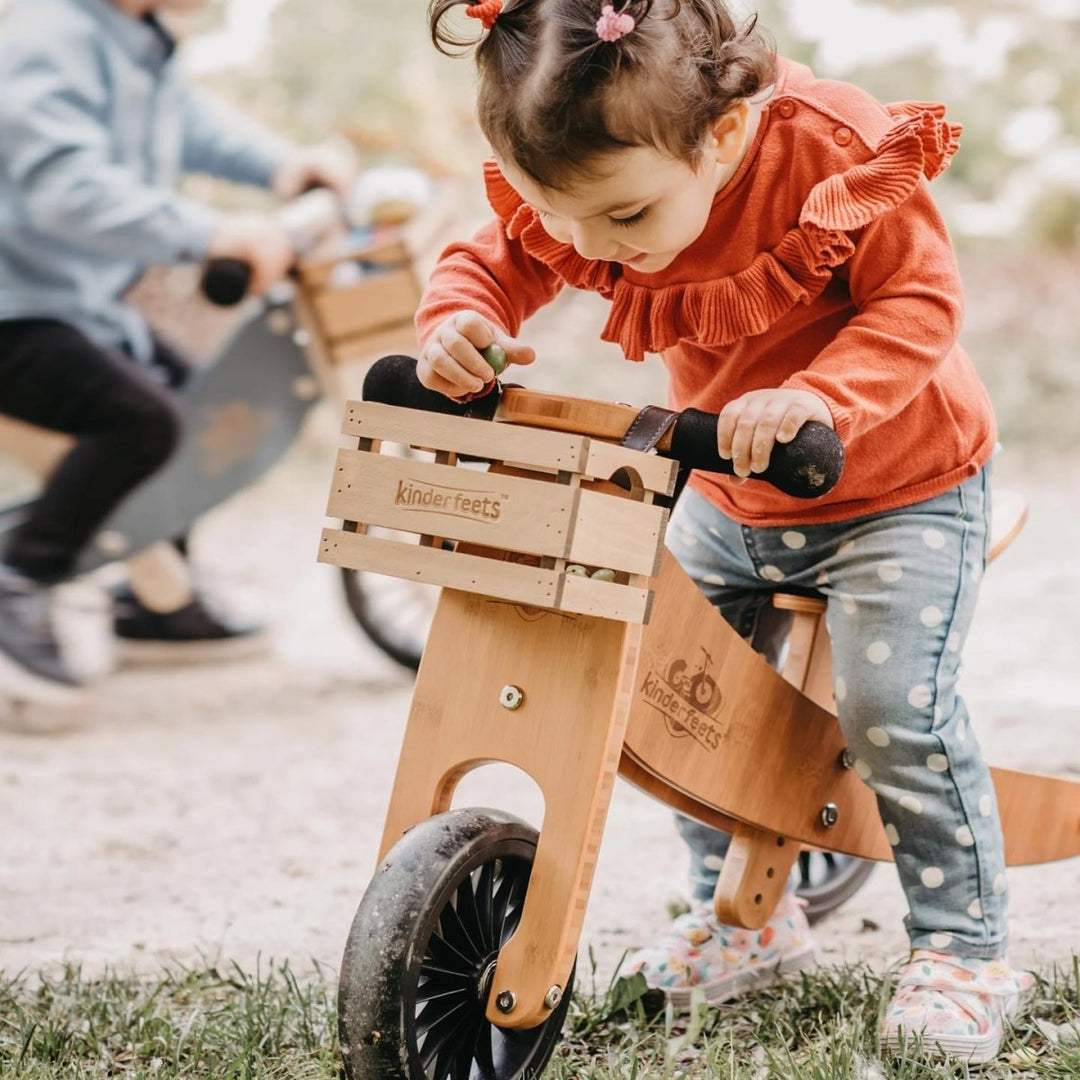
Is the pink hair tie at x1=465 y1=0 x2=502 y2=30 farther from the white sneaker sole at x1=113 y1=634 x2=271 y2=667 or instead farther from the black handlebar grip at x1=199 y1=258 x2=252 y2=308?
the white sneaker sole at x1=113 y1=634 x2=271 y2=667

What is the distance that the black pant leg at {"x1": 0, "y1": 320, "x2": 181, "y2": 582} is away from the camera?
11.8ft

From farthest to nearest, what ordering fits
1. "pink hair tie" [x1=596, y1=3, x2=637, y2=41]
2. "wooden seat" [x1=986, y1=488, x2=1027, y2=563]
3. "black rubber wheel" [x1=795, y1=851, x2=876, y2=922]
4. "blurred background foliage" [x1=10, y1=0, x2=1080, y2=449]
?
1. "blurred background foliage" [x1=10, y1=0, x2=1080, y2=449]
2. "black rubber wheel" [x1=795, y1=851, x2=876, y2=922]
3. "wooden seat" [x1=986, y1=488, x2=1027, y2=563]
4. "pink hair tie" [x1=596, y1=3, x2=637, y2=41]

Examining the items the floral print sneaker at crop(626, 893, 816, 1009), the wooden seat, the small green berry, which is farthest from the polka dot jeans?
the small green berry

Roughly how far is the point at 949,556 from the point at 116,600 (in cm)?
311

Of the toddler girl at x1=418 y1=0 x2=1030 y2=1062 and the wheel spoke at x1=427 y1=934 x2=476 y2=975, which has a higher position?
the toddler girl at x1=418 y1=0 x2=1030 y2=1062

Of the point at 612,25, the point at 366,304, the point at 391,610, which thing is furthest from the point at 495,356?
the point at 391,610

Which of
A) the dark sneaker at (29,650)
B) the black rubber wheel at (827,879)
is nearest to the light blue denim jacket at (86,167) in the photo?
the dark sneaker at (29,650)

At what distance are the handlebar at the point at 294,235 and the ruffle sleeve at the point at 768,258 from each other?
1.85 m

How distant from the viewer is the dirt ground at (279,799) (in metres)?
2.38

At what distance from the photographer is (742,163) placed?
171 centimetres

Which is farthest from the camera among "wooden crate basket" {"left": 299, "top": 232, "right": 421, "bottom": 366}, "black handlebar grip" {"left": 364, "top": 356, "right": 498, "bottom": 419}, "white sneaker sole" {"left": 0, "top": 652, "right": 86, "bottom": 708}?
"wooden crate basket" {"left": 299, "top": 232, "right": 421, "bottom": 366}

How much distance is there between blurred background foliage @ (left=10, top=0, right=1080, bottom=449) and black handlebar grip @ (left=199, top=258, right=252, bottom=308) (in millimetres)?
4083

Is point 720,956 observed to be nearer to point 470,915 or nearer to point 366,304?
point 470,915

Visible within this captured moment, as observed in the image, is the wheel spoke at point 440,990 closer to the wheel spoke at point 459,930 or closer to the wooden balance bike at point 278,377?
the wheel spoke at point 459,930
